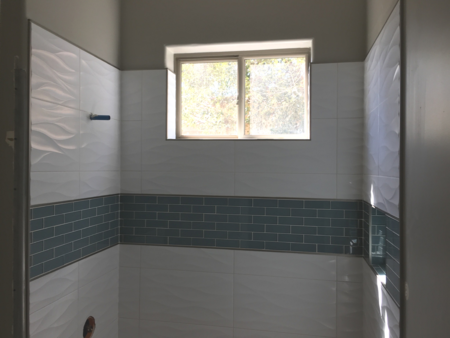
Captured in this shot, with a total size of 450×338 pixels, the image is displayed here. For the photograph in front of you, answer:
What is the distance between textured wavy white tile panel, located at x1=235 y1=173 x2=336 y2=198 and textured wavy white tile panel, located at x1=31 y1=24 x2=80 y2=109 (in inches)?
44.0

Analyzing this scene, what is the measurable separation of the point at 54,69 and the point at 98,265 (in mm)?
1186

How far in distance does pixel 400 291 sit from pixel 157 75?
6.33ft

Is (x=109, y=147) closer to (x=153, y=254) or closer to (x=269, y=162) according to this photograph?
(x=153, y=254)

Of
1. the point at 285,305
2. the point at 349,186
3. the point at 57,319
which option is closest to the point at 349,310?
the point at 285,305

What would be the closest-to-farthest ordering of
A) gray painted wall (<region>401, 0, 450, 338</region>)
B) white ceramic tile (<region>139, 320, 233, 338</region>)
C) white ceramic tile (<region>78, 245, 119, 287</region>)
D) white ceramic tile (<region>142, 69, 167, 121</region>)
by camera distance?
1. gray painted wall (<region>401, 0, 450, 338</region>)
2. white ceramic tile (<region>78, 245, 119, 287</region>)
3. white ceramic tile (<region>139, 320, 233, 338</region>)
4. white ceramic tile (<region>142, 69, 167, 121</region>)

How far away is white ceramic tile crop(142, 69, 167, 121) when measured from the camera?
2363 mm

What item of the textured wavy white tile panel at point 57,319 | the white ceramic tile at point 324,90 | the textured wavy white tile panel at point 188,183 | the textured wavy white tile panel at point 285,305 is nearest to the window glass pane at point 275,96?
the white ceramic tile at point 324,90

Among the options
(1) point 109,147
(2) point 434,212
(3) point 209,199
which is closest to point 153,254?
(3) point 209,199

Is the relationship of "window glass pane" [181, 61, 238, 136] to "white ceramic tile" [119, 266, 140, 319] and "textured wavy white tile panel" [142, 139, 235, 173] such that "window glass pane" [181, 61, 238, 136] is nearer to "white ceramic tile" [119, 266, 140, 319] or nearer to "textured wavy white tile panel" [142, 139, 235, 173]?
"textured wavy white tile panel" [142, 139, 235, 173]

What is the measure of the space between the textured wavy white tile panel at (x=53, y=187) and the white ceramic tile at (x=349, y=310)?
1.69 m

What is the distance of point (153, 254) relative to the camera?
236 cm

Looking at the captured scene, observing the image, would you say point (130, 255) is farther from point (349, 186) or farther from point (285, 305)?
point (349, 186)

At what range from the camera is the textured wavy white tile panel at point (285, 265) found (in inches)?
84.7

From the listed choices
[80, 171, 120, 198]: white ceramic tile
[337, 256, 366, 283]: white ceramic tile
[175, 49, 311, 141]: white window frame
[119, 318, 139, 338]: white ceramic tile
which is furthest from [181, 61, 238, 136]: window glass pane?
[119, 318, 139, 338]: white ceramic tile
